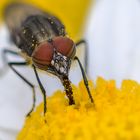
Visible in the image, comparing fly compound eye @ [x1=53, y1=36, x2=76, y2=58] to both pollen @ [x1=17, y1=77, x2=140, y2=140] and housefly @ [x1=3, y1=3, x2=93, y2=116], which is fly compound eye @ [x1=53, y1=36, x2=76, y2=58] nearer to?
housefly @ [x1=3, y1=3, x2=93, y2=116]

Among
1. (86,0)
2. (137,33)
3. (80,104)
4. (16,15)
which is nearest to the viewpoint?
(80,104)

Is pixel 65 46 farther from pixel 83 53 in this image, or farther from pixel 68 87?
pixel 83 53

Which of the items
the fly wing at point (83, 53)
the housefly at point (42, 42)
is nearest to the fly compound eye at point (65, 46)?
the housefly at point (42, 42)

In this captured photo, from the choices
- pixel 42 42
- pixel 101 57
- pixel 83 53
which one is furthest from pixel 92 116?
pixel 101 57

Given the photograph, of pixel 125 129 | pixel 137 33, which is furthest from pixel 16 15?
pixel 125 129

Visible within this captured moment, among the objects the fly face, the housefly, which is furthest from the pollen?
the fly face

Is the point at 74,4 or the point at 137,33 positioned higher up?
the point at 137,33

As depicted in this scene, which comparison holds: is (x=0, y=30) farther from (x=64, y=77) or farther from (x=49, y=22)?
(x=64, y=77)
